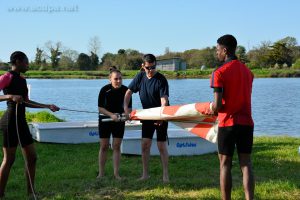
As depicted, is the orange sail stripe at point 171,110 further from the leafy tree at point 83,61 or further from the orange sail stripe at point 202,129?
the leafy tree at point 83,61

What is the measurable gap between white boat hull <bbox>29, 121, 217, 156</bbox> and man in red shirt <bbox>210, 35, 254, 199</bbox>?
4.92 m

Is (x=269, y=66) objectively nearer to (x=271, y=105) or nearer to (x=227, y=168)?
(x=271, y=105)

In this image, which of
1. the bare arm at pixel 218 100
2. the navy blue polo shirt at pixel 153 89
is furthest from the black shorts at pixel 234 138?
the navy blue polo shirt at pixel 153 89

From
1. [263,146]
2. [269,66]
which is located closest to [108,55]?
[269,66]

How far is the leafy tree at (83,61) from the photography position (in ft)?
321

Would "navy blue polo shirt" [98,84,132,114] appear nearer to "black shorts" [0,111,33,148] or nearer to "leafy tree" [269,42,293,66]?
"black shorts" [0,111,33,148]

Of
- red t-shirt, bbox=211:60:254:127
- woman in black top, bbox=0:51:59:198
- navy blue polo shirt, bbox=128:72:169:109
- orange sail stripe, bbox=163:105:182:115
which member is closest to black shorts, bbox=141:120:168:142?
navy blue polo shirt, bbox=128:72:169:109

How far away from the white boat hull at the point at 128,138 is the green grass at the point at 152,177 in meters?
0.27

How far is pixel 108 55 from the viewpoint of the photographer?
336 ft

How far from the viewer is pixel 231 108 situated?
17.1ft

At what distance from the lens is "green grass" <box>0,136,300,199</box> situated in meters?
6.32

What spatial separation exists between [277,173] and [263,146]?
3449mm

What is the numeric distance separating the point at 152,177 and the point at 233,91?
2.95 m

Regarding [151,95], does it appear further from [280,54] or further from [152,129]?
[280,54]
